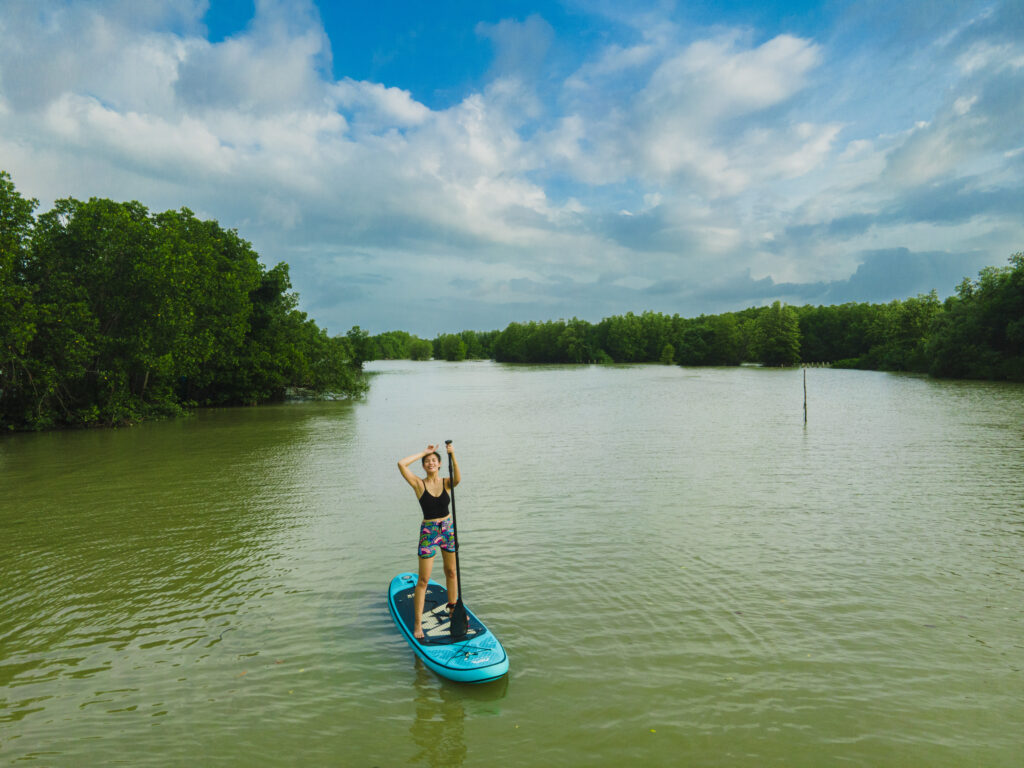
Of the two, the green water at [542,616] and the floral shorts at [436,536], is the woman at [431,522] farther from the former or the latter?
the green water at [542,616]

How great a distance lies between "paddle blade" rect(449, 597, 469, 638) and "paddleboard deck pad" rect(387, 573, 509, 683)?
7 centimetres

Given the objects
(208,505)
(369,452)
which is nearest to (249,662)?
(208,505)

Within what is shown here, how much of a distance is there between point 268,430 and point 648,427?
20.8 m

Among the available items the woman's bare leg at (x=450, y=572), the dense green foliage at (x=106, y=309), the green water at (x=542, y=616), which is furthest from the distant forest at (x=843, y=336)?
the woman's bare leg at (x=450, y=572)

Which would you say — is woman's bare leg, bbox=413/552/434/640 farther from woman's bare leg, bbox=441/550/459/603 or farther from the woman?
woman's bare leg, bbox=441/550/459/603

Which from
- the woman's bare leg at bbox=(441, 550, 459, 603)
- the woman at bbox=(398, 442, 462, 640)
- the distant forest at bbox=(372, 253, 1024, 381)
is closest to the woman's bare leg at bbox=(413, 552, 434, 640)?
the woman at bbox=(398, 442, 462, 640)

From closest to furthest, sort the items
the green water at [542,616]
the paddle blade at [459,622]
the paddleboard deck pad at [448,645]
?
the green water at [542,616], the paddleboard deck pad at [448,645], the paddle blade at [459,622]

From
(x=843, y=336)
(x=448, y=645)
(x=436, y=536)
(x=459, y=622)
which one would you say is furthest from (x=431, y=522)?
(x=843, y=336)

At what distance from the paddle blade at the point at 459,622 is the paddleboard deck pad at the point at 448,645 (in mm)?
71

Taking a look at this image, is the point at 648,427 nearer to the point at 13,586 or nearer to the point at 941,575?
the point at 941,575

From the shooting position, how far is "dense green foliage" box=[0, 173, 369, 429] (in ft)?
90.9

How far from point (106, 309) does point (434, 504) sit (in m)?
32.9

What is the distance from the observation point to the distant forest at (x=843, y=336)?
67.6 metres

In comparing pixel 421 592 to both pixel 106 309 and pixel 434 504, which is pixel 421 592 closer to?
pixel 434 504
